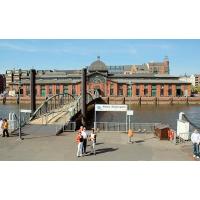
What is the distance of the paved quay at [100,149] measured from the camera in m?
14.5

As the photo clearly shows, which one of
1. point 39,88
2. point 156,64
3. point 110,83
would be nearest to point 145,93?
point 110,83

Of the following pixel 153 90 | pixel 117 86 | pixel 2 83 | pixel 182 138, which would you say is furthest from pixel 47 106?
pixel 2 83

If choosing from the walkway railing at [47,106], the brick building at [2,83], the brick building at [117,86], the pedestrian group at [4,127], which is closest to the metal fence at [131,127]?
the walkway railing at [47,106]

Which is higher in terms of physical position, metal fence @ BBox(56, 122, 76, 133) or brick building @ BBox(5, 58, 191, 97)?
brick building @ BBox(5, 58, 191, 97)

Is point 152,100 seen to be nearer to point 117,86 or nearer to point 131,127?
point 117,86

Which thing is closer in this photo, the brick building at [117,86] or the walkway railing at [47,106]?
the walkway railing at [47,106]

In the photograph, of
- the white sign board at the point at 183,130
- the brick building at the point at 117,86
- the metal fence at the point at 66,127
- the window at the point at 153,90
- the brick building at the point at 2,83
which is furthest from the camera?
the brick building at the point at 2,83

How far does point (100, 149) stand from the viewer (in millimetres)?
16375

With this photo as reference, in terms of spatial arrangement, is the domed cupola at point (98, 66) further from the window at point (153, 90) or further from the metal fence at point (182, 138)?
the metal fence at point (182, 138)

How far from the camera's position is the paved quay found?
14.5 m

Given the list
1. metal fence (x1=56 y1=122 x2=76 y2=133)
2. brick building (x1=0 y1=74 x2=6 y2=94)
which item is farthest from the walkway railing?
brick building (x1=0 y1=74 x2=6 y2=94)

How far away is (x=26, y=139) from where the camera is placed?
19.0 metres

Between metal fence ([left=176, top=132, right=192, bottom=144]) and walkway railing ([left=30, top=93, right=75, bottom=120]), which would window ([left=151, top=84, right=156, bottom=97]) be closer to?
walkway railing ([left=30, top=93, right=75, bottom=120])

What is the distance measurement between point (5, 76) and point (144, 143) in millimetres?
151392
